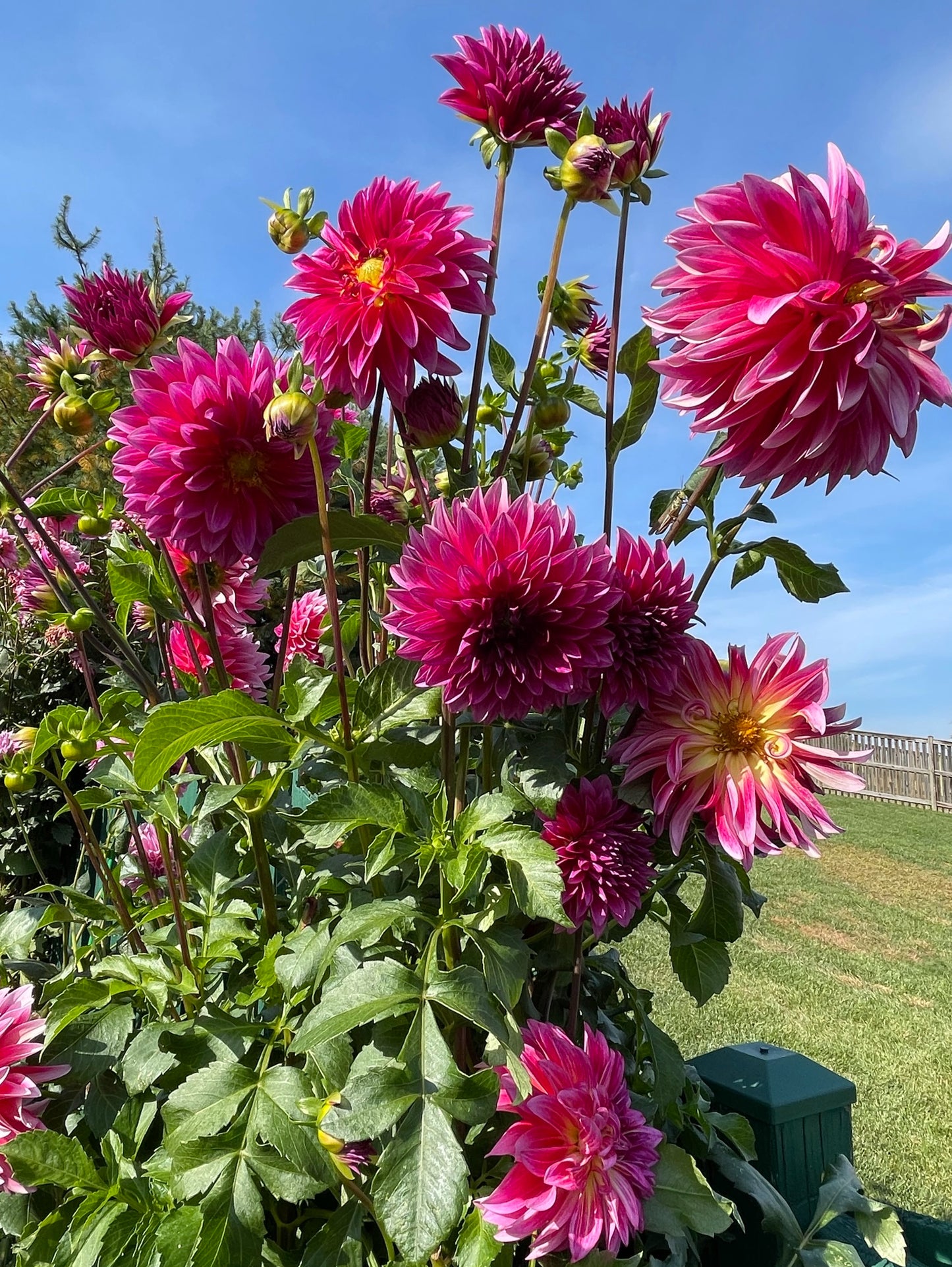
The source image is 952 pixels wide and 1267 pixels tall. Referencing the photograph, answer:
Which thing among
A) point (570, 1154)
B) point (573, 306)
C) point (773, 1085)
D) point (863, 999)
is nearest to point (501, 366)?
point (573, 306)

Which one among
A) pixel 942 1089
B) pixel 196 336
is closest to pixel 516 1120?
pixel 942 1089

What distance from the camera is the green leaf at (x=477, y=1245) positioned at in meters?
0.69

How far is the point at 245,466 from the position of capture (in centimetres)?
81

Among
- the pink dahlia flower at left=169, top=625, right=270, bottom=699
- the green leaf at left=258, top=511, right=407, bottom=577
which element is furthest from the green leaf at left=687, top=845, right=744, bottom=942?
the pink dahlia flower at left=169, top=625, right=270, bottom=699

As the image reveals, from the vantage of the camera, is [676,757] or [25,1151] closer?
[676,757]

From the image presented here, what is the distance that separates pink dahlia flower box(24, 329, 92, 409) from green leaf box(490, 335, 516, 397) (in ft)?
1.85

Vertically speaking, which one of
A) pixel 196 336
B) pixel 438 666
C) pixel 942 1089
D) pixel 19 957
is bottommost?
pixel 942 1089

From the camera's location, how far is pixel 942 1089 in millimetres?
3709

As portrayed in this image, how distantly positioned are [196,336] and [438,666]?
916 centimetres

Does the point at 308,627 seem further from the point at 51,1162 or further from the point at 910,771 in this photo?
the point at 910,771

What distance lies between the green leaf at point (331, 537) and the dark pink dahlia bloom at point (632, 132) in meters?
0.40

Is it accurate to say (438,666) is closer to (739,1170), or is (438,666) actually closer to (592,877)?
(592,877)

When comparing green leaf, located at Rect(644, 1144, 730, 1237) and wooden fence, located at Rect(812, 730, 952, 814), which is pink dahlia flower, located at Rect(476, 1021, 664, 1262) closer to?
green leaf, located at Rect(644, 1144, 730, 1237)

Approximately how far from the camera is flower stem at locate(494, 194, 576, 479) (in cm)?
82
